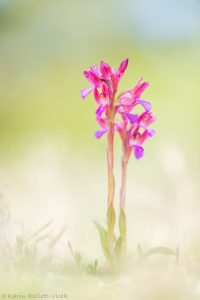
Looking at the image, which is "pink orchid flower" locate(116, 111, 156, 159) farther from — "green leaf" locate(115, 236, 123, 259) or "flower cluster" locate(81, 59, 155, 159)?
"green leaf" locate(115, 236, 123, 259)

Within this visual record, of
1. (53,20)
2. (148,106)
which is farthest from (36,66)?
(148,106)

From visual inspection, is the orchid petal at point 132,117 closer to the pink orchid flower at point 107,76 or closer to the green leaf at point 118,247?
the pink orchid flower at point 107,76

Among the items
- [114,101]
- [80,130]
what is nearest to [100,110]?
[114,101]

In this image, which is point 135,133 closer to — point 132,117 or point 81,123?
point 132,117

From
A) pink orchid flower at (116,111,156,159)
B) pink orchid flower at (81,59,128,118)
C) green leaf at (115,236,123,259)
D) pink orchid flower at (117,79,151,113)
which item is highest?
pink orchid flower at (81,59,128,118)

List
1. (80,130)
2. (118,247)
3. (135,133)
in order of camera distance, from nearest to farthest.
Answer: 1. (118,247)
2. (135,133)
3. (80,130)

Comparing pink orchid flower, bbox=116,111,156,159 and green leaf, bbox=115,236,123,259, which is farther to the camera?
pink orchid flower, bbox=116,111,156,159

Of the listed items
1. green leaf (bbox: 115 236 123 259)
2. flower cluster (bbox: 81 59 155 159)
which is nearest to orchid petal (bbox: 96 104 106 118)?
flower cluster (bbox: 81 59 155 159)

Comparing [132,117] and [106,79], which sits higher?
[106,79]
